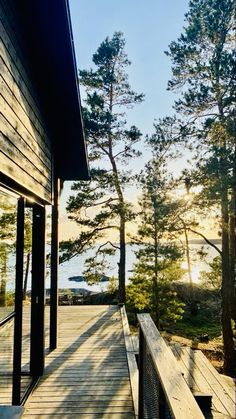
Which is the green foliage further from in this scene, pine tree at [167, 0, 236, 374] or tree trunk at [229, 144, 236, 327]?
pine tree at [167, 0, 236, 374]

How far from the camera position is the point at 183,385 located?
4.83 feet

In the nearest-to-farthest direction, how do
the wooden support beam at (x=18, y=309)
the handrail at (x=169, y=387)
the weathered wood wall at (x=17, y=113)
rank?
1. the handrail at (x=169, y=387)
2. the weathered wood wall at (x=17, y=113)
3. the wooden support beam at (x=18, y=309)

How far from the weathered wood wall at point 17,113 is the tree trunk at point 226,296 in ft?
22.7

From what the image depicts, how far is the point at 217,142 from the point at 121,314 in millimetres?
5577

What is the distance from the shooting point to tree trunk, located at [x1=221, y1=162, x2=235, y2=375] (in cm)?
984

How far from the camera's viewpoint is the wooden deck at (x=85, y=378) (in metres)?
3.58

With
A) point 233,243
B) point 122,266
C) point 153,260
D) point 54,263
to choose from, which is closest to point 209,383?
point 54,263

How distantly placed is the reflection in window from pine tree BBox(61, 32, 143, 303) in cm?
1016

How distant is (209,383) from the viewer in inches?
231

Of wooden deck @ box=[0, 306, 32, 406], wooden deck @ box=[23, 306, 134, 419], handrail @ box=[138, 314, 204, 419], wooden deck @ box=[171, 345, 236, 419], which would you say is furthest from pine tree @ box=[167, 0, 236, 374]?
handrail @ box=[138, 314, 204, 419]

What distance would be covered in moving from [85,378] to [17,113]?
136 inches

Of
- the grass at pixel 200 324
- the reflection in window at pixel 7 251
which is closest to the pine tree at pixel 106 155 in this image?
the grass at pixel 200 324

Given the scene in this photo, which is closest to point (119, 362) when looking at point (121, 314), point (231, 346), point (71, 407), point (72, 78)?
point (71, 407)

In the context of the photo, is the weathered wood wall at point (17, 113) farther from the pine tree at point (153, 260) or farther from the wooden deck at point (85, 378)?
the pine tree at point (153, 260)
